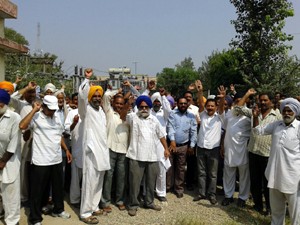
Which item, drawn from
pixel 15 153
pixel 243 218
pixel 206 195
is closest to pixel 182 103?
pixel 206 195

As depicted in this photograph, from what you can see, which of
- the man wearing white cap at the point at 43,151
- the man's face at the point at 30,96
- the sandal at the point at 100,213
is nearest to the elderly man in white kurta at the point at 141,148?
the sandal at the point at 100,213

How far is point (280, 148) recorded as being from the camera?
173 inches

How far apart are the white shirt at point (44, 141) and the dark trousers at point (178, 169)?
2.31 m

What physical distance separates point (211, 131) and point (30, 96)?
3.12 m

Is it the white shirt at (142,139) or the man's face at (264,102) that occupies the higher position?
the man's face at (264,102)

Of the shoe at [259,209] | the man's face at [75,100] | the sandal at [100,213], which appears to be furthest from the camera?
the man's face at [75,100]

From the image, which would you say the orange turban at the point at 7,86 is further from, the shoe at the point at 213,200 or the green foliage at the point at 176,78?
the green foliage at the point at 176,78

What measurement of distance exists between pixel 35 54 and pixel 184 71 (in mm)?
26009

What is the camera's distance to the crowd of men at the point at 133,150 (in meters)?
4.32

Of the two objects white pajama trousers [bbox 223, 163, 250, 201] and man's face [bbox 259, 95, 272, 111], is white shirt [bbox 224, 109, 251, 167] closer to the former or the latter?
white pajama trousers [bbox 223, 163, 250, 201]

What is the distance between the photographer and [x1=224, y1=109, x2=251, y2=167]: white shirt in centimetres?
554

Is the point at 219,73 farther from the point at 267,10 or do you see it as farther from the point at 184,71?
the point at 184,71

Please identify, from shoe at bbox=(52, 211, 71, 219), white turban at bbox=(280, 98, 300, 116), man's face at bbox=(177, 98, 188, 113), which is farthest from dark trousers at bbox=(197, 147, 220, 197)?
shoe at bbox=(52, 211, 71, 219)

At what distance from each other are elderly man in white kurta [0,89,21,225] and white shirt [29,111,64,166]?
251 mm
